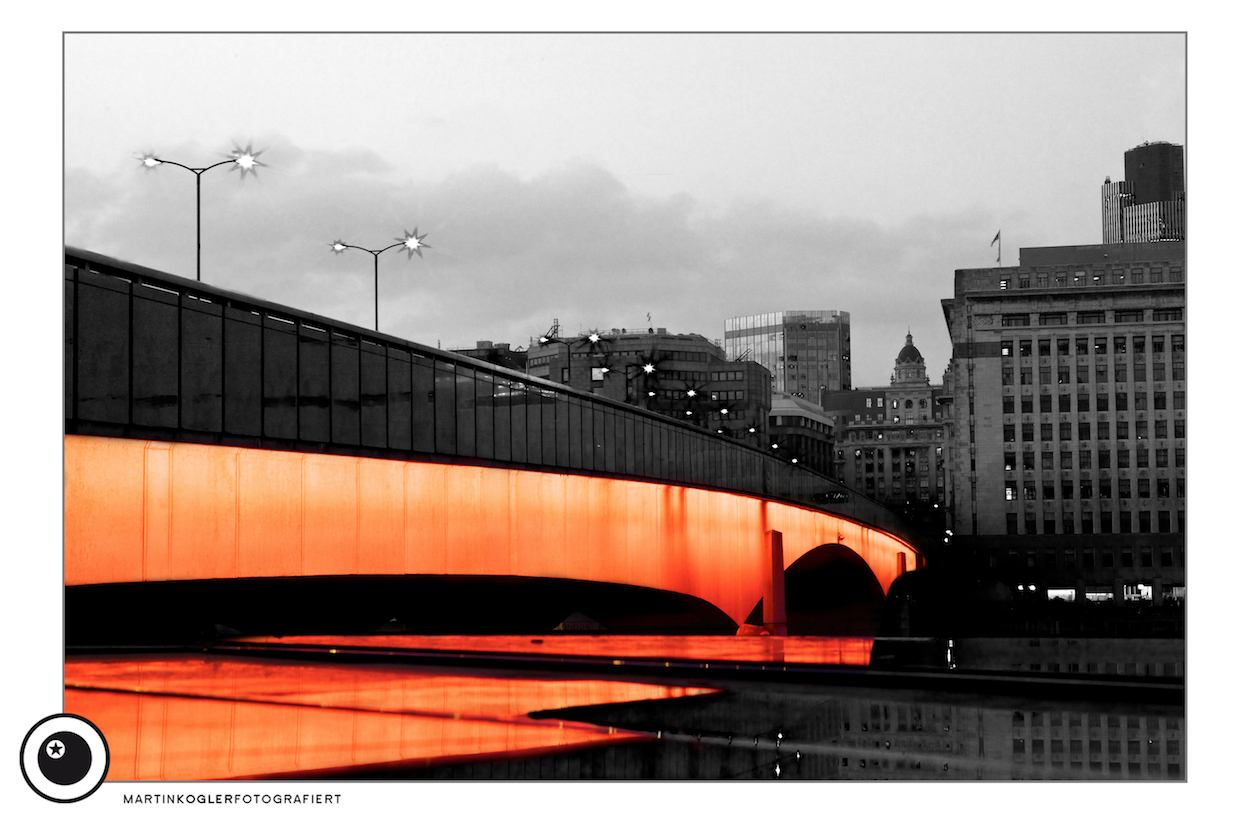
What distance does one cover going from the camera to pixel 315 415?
88.1 feet

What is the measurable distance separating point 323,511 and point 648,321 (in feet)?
524

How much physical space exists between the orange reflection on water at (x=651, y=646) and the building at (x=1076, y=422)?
116m

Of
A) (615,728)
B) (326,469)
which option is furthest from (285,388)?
(615,728)

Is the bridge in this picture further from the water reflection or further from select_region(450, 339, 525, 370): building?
select_region(450, 339, 525, 370): building

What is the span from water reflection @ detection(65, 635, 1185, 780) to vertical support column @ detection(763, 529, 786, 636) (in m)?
38.2

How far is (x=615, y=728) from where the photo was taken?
1402cm

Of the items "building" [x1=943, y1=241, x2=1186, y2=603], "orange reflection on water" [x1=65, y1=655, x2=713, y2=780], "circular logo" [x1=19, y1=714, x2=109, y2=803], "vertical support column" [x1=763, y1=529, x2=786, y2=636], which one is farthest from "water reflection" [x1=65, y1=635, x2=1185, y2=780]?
"building" [x1=943, y1=241, x2=1186, y2=603]

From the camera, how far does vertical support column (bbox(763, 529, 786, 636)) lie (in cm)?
5716

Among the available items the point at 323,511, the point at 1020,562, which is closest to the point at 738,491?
the point at 323,511

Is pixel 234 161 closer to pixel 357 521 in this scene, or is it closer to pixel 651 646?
pixel 357 521

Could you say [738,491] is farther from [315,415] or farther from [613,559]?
[315,415]

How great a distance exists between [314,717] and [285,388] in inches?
472

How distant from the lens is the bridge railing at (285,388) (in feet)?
70.0

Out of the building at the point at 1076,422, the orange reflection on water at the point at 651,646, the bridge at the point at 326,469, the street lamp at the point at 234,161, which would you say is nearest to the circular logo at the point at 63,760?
the bridge at the point at 326,469
